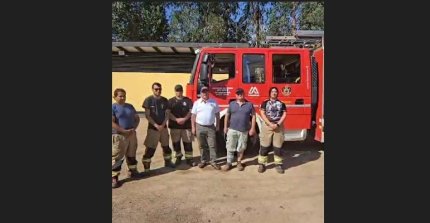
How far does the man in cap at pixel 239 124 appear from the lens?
5.92 m

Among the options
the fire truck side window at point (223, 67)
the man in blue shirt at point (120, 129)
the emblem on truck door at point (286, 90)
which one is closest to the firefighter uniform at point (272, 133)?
the emblem on truck door at point (286, 90)

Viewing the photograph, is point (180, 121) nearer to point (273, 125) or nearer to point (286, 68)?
point (273, 125)

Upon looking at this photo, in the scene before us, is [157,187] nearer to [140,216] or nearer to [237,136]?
[140,216]

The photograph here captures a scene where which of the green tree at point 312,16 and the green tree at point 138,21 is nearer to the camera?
the green tree at point 312,16

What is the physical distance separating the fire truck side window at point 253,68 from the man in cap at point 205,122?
88 cm

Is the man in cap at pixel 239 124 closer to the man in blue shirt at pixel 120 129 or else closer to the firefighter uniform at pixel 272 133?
the firefighter uniform at pixel 272 133

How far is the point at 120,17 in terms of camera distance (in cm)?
1908

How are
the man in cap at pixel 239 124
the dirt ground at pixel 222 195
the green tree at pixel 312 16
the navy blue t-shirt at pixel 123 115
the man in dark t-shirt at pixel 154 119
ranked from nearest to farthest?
the dirt ground at pixel 222 195 < the navy blue t-shirt at pixel 123 115 < the man in dark t-shirt at pixel 154 119 < the man in cap at pixel 239 124 < the green tree at pixel 312 16

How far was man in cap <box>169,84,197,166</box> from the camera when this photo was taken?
19.9 feet

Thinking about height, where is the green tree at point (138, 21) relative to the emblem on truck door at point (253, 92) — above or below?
above

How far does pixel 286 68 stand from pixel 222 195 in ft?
9.66

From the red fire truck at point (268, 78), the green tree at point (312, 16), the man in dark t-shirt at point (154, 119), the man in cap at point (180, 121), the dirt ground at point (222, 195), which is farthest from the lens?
the green tree at point (312, 16)

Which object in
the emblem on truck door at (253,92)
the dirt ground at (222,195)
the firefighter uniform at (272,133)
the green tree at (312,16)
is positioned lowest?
the dirt ground at (222,195)

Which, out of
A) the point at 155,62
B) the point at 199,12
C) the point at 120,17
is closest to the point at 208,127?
the point at 155,62
